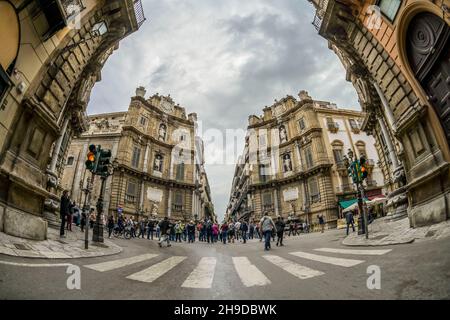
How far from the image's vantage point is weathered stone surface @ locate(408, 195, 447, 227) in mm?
6562

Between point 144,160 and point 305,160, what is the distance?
23.4m

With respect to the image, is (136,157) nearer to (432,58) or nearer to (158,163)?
(158,163)

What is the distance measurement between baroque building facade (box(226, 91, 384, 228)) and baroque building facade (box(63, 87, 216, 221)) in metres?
11.5

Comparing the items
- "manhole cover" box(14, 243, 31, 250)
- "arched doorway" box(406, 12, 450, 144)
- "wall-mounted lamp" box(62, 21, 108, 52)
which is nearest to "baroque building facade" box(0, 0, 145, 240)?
"wall-mounted lamp" box(62, 21, 108, 52)

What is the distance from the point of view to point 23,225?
638 centimetres

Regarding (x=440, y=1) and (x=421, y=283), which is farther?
(x=440, y=1)

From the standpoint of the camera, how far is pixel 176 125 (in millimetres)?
38125

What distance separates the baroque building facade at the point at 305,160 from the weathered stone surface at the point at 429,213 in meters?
21.4

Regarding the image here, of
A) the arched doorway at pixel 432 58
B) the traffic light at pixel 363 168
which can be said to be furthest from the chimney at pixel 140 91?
the arched doorway at pixel 432 58

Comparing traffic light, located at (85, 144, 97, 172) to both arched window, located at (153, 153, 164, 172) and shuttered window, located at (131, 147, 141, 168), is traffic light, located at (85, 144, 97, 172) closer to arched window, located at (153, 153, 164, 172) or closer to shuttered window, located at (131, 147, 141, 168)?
shuttered window, located at (131, 147, 141, 168)
